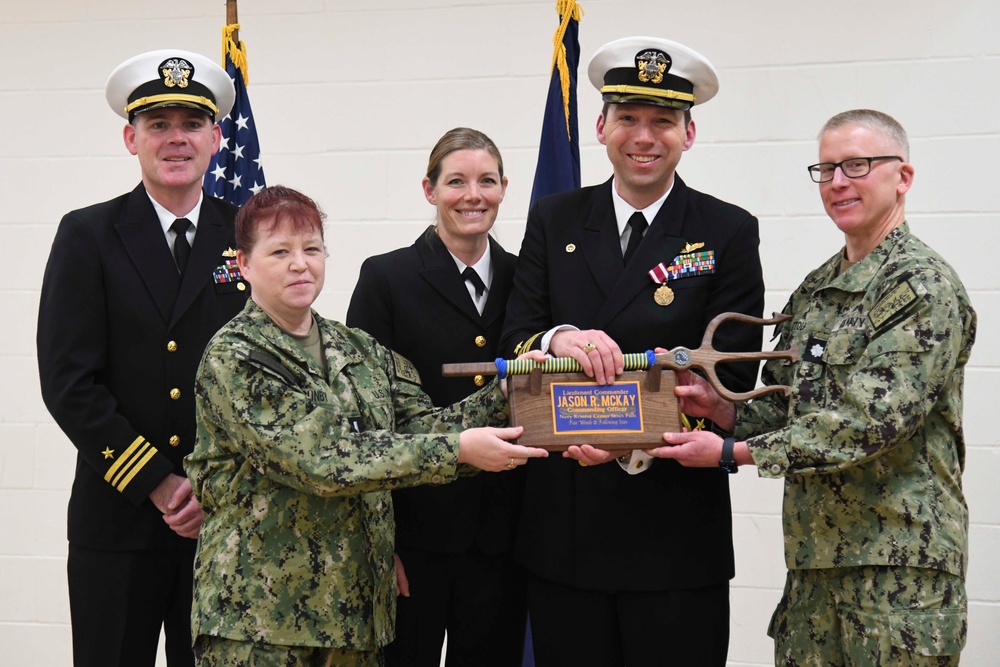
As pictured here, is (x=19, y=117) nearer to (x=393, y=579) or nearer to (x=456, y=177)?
(x=456, y=177)

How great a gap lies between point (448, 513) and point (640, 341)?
61 cm

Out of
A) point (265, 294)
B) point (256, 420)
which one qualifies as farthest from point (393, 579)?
point (265, 294)

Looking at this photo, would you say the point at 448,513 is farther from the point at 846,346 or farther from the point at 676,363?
the point at 846,346

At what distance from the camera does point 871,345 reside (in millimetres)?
2104

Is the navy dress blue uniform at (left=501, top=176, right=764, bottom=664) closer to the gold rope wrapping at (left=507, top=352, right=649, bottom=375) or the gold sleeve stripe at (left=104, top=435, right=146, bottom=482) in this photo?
the gold rope wrapping at (left=507, top=352, right=649, bottom=375)

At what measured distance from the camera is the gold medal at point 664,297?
2.39 m

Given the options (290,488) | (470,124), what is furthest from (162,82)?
(470,124)

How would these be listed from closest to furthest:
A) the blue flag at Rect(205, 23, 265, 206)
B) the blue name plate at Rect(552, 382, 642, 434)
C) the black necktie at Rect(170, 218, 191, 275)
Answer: the blue name plate at Rect(552, 382, 642, 434) → the black necktie at Rect(170, 218, 191, 275) → the blue flag at Rect(205, 23, 265, 206)

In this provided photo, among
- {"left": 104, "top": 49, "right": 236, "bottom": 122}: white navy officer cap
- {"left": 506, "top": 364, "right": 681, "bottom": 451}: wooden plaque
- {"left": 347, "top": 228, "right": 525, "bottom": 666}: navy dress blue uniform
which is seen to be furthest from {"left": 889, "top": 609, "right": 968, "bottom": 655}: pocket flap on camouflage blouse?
{"left": 104, "top": 49, "right": 236, "bottom": 122}: white navy officer cap

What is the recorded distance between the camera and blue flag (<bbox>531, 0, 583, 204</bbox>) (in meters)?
3.32

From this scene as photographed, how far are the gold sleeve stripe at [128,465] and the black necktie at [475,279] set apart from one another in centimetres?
86

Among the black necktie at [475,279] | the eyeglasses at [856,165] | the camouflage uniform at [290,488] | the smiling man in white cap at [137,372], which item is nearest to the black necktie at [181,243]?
the smiling man in white cap at [137,372]

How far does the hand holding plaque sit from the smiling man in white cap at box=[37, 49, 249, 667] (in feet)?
2.49

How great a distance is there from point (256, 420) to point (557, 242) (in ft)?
2.81
